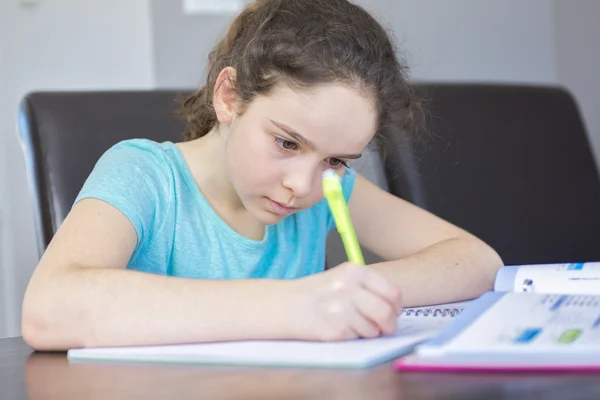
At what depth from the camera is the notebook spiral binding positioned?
0.94 metres

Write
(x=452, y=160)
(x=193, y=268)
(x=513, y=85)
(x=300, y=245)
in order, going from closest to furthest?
1. (x=193, y=268)
2. (x=300, y=245)
3. (x=452, y=160)
4. (x=513, y=85)

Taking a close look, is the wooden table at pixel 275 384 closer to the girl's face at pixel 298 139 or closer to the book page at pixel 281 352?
the book page at pixel 281 352

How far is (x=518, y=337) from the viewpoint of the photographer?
676 mm

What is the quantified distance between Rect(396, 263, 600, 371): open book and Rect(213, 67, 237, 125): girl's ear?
1.38 ft

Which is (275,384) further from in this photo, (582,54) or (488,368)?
(582,54)

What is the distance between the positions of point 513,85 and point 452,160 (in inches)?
10.2

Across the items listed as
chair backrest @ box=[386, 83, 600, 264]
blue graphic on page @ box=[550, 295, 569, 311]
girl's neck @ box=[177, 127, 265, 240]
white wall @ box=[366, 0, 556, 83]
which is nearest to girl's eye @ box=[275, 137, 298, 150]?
girl's neck @ box=[177, 127, 265, 240]

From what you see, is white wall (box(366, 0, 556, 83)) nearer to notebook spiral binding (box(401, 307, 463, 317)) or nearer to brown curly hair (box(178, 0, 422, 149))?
brown curly hair (box(178, 0, 422, 149))

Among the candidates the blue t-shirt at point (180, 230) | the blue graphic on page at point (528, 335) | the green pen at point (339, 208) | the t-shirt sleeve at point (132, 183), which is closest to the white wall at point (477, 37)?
the blue t-shirt at point (180, 230)

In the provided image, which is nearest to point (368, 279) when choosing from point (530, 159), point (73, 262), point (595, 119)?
point (73, 262)

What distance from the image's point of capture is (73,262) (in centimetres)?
92

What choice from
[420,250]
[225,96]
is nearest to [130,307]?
[225,96]

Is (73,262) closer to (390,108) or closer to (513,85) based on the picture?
(390,108)

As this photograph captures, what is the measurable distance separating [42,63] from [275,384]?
82.5 inches
